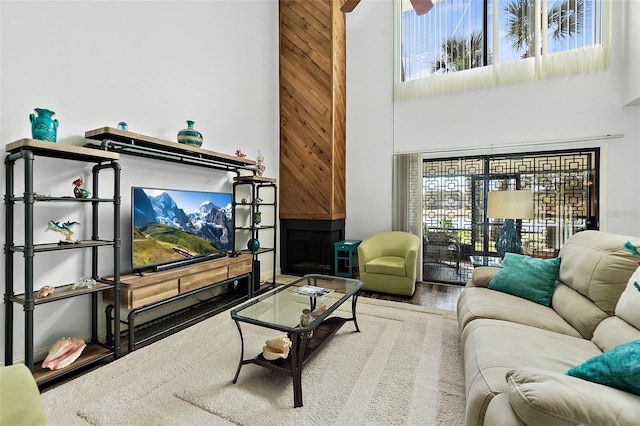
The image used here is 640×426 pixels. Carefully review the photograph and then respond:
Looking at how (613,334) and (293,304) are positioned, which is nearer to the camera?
(613,334)

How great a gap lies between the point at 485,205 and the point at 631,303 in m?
3.01

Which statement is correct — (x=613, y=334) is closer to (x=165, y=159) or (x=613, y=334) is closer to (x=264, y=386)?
(x=264, y=386)

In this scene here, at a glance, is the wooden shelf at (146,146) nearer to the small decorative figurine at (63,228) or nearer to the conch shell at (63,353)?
the small decorative figurine at (63,228)

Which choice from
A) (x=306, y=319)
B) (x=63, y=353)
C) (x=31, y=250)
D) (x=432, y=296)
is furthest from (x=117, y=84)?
(x=432, y=296)

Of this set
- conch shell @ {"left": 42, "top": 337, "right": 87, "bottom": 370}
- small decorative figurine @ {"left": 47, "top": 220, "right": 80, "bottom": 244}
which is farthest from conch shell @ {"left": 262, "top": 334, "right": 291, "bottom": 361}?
small decorative figurine @ {"left": 47, "top": 220, "right": 80, "bottom": 244}

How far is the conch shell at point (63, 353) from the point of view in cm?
196

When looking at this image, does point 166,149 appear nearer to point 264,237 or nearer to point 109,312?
point 109,312

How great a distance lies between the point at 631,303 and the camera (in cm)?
152

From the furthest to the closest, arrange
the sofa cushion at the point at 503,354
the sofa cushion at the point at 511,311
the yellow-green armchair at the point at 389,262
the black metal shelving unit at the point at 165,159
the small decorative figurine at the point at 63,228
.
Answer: the yellow-green armchair at the point at 389,262 → the black metal shelving unit at the point at 165,159 → the small decorative figurine at the point at 63,228 → the sofa cushion at the point at 511,311 → the sofa cushion at the point at 503,354

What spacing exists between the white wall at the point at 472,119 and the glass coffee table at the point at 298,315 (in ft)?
7.92

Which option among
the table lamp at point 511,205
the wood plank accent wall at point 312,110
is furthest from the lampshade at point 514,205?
the wood plank accent wall at point 312,110

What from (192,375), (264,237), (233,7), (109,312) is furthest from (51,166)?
(233,7)

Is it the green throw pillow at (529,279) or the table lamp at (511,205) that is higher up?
the table lamp at (511,205)

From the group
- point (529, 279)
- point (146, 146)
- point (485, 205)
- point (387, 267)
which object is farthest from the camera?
point (485, 205)
